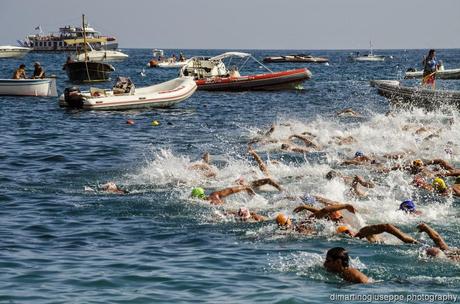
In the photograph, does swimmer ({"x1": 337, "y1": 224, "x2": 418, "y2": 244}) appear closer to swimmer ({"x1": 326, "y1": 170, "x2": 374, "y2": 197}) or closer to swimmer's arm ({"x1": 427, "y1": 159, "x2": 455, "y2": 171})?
swimmer ({"x1": 326, "y1": 170, "x2": 374, "y2": 197})

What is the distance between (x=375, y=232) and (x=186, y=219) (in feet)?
13.2

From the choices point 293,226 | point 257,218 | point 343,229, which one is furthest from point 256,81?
point 343,229

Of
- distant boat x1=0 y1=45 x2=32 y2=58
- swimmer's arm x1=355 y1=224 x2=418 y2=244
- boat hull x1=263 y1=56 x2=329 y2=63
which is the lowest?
boat hull x1=263 y1=56 x2=329 y2=63

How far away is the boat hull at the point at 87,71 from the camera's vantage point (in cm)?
5494

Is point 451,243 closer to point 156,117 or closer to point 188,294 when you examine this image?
point 188,294

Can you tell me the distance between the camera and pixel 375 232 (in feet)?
38.3

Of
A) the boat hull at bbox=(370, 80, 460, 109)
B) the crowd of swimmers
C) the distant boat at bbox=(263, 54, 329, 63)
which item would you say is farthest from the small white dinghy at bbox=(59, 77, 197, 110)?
the distant boat at bbox=(263, 54, 329, 63)

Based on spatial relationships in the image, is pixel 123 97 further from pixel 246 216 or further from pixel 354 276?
pixel 354 276

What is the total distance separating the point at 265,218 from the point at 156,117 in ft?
67.5

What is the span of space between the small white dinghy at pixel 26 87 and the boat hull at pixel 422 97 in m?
18.0

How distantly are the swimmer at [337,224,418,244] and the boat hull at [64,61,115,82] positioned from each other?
143 ft

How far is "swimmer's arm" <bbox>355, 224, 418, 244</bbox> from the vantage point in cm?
1126

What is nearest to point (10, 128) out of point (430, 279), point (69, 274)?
point (69, 274)

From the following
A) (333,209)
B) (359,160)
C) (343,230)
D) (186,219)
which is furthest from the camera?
(359,160)
